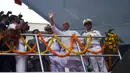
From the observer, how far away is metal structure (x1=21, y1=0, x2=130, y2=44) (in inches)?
328

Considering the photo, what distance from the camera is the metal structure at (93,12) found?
8344mm

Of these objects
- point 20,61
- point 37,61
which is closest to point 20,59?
point 20,61

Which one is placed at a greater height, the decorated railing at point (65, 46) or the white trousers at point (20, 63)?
the decorated railing at point (65, 46)

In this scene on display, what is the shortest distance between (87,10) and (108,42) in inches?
86.7

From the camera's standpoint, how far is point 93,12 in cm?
881

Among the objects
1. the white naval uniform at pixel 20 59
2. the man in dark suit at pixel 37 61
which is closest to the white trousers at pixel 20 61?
the white naval uniform at pixel 20 59

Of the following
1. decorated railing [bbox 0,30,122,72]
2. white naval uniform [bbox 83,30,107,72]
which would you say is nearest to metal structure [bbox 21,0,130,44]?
decorated railing [bbox 0,30,122,72]

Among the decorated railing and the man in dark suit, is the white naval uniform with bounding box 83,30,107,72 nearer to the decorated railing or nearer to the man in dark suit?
the decorated railing

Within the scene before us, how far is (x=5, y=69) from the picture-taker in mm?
6199

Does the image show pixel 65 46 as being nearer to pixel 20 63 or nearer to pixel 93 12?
pixel 20 63

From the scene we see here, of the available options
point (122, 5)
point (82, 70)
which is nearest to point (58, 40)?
point (82, 70)

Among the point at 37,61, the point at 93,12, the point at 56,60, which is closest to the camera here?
the point at 37,61

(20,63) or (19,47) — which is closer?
(20,63)

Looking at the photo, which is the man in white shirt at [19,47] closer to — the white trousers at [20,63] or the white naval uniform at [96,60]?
the white trousers at [20,63]
